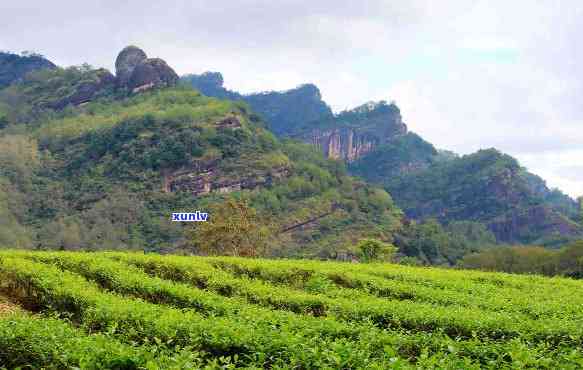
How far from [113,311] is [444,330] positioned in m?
6.08

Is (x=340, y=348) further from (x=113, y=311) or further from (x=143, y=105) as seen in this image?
(x=143, y=105)

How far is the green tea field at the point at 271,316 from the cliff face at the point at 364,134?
172095 mm

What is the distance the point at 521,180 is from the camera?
442ft

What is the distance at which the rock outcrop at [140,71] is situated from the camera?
117 metres

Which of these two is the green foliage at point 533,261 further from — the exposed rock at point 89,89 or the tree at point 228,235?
the exposed rock at point 89,89

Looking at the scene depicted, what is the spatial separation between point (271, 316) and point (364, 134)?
18223 centimetres

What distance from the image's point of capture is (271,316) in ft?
39.8

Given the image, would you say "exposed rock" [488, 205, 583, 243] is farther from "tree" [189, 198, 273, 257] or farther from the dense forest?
"tree" [189, 198, 273, 257]

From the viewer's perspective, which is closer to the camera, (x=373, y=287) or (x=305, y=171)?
(x=373, y=287)

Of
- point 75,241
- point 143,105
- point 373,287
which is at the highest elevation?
point 143,105

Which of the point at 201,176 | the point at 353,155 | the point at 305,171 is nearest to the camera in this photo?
the point at 201,176

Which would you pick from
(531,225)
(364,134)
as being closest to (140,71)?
(531,225)

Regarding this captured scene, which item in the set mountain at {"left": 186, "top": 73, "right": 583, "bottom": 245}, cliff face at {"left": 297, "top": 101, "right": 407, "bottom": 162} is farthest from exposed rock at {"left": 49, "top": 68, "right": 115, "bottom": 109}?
cliff face at {"left": 297, "top": 101, "right": 407, "bottom": 162}

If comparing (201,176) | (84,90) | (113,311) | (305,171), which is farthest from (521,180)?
(113,311)
